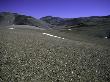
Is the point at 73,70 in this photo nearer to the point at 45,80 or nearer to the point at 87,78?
the point at 87,78

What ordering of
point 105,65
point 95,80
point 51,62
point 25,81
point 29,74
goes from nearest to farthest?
point 25,81, point 29,74, point 95,80, point 51,62, point 105,65

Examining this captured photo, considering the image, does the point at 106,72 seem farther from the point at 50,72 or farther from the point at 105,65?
the point at 50,72

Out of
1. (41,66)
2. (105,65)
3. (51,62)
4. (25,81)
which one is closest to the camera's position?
(25,81)

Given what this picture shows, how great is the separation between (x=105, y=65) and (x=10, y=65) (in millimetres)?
10611

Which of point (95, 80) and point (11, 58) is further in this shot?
point (11, 58)

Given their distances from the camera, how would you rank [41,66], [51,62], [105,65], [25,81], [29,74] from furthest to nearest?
[105,65] → [51,62] → [41,66] → [29,74] → [25,81]

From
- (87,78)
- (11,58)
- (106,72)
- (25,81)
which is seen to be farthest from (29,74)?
(106,72)

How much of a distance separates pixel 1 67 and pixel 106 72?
33.2 ft

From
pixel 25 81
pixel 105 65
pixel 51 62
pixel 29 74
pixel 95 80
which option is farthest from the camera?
pixel 105 65

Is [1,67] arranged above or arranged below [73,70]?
above

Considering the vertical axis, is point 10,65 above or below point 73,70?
above

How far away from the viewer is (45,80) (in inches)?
472

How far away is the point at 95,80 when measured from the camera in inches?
523

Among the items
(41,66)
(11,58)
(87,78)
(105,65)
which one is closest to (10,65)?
(11,58)
